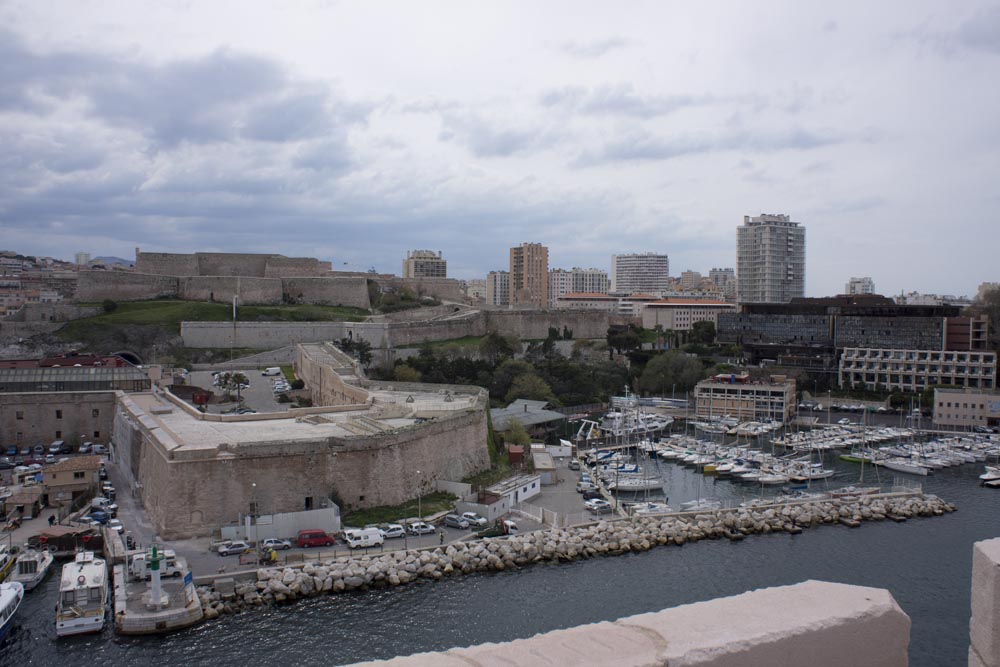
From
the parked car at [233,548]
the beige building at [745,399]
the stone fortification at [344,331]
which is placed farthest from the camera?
the stone fortification at [344,331]

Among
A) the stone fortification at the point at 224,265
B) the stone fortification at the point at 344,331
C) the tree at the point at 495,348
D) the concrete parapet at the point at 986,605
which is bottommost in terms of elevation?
the tree at the point at 495,348

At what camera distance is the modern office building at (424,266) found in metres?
79.6

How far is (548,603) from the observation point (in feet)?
46.5

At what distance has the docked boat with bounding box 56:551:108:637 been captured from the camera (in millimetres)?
12094

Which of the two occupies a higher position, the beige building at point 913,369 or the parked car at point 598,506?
the beige building at point 913,369

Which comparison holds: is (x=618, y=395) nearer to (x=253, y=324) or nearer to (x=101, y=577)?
(x=253, y=324)

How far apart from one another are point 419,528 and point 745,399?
23988 millimetres

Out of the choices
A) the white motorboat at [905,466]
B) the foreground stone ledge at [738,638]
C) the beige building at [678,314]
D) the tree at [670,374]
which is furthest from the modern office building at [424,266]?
the foreground stone ledge at [738,638]

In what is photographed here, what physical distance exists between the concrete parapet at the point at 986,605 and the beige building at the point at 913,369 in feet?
137

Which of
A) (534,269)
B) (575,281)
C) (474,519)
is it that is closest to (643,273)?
(575,281)

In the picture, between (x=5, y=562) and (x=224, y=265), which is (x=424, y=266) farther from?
(x=5, y=562)

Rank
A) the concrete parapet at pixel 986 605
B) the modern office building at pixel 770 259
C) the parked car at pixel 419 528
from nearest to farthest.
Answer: the concrete parapet at pixel 986 605
the parked car at pixel 419 528
the modern office building at pixel 770 259

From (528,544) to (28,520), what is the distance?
10.2 m

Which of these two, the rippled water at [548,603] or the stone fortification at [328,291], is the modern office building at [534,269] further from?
the rippled water at [548,603]
